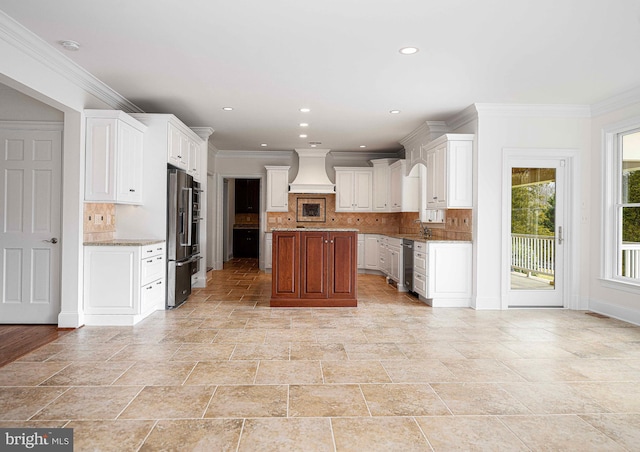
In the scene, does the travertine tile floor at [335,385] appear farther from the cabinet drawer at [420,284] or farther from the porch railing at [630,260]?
the cabinet drawer at [420,284]

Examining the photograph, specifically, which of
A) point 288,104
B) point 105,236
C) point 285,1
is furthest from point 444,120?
point 105,236

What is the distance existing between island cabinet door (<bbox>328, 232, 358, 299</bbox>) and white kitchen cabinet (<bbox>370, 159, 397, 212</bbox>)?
3.70 m

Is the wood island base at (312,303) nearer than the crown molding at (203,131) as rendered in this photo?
Yes

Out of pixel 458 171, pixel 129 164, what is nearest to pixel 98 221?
pixel 129 164

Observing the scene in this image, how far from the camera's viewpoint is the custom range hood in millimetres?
9188

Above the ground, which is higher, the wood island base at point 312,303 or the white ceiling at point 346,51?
the white ceiling at point 346,51

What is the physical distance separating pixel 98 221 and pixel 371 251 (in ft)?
18.7

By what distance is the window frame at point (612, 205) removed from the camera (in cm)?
522

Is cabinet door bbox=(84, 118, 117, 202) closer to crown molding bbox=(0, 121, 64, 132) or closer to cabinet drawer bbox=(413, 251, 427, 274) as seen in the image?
crown molding bbox=(0, 121, 64, 132)

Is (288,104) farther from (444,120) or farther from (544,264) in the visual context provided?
(544,264)

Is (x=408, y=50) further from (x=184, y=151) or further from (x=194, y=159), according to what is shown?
(x=194, y=159)

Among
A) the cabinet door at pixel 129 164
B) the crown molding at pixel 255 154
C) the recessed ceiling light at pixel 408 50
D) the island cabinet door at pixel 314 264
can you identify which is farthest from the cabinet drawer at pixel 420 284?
the crown molding at pixel 255 154

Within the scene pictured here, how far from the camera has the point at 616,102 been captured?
5086 mm

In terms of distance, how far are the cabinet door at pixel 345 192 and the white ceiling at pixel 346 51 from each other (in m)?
3.40
